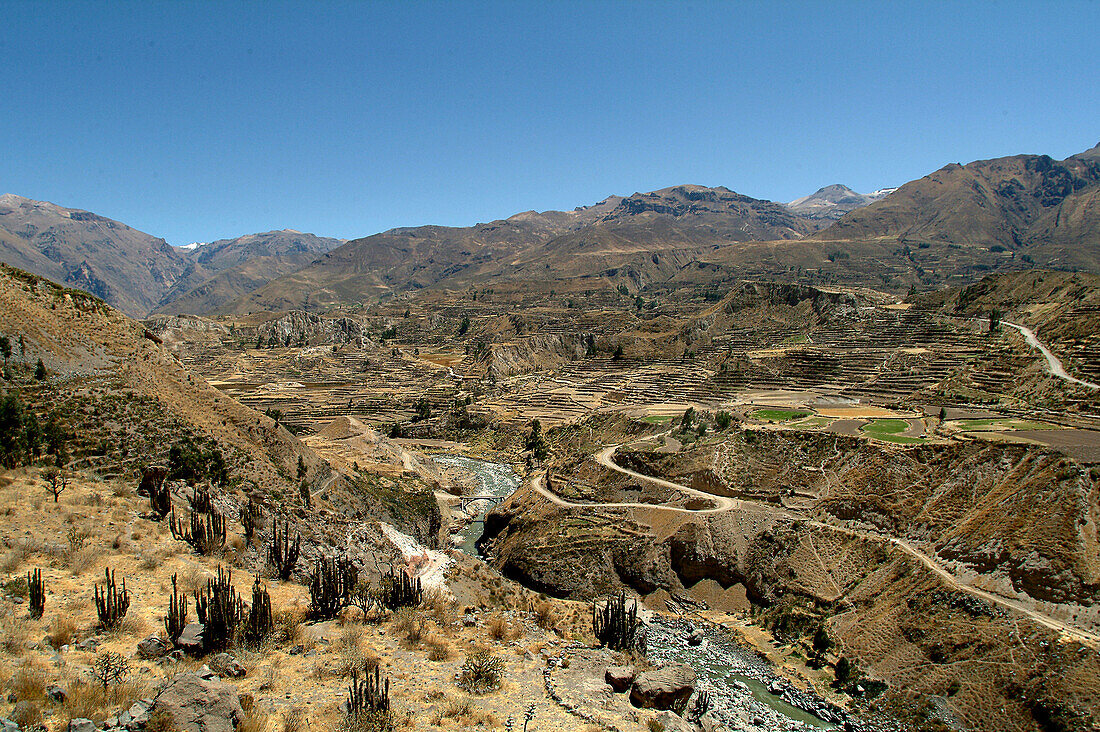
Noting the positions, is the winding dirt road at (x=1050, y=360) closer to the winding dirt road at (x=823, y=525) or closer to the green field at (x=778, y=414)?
the green field at (x=778, y=414)

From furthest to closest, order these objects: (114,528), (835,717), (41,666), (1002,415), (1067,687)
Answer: (1002,415) → (835,717) → (1067,687) → (114,528) → (41,666)

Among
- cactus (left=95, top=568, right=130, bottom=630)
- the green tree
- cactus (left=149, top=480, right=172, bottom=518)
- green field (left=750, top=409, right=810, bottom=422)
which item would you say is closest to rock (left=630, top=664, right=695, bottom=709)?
cactus (left=95, top=568, right=130, bottom=630)

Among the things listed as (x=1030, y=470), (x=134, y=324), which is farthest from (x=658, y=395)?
(x=134, y=324)

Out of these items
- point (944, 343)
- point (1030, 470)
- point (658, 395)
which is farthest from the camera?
point (658, 395)

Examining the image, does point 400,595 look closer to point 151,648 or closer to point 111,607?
point 151,648

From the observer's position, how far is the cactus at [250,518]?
982 inches

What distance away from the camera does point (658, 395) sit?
85.3 metres

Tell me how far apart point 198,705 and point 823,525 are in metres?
38.3

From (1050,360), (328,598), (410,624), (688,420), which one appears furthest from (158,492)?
(1050,360)

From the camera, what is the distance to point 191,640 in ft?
44.1

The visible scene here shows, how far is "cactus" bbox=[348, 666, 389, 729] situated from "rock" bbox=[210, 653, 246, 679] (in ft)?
8.33

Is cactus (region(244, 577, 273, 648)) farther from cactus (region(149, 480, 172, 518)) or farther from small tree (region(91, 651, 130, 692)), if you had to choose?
cactus (region(149, 480, 172, 518))

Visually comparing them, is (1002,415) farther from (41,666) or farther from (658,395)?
(41,666)

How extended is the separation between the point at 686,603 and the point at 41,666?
35.0 m
